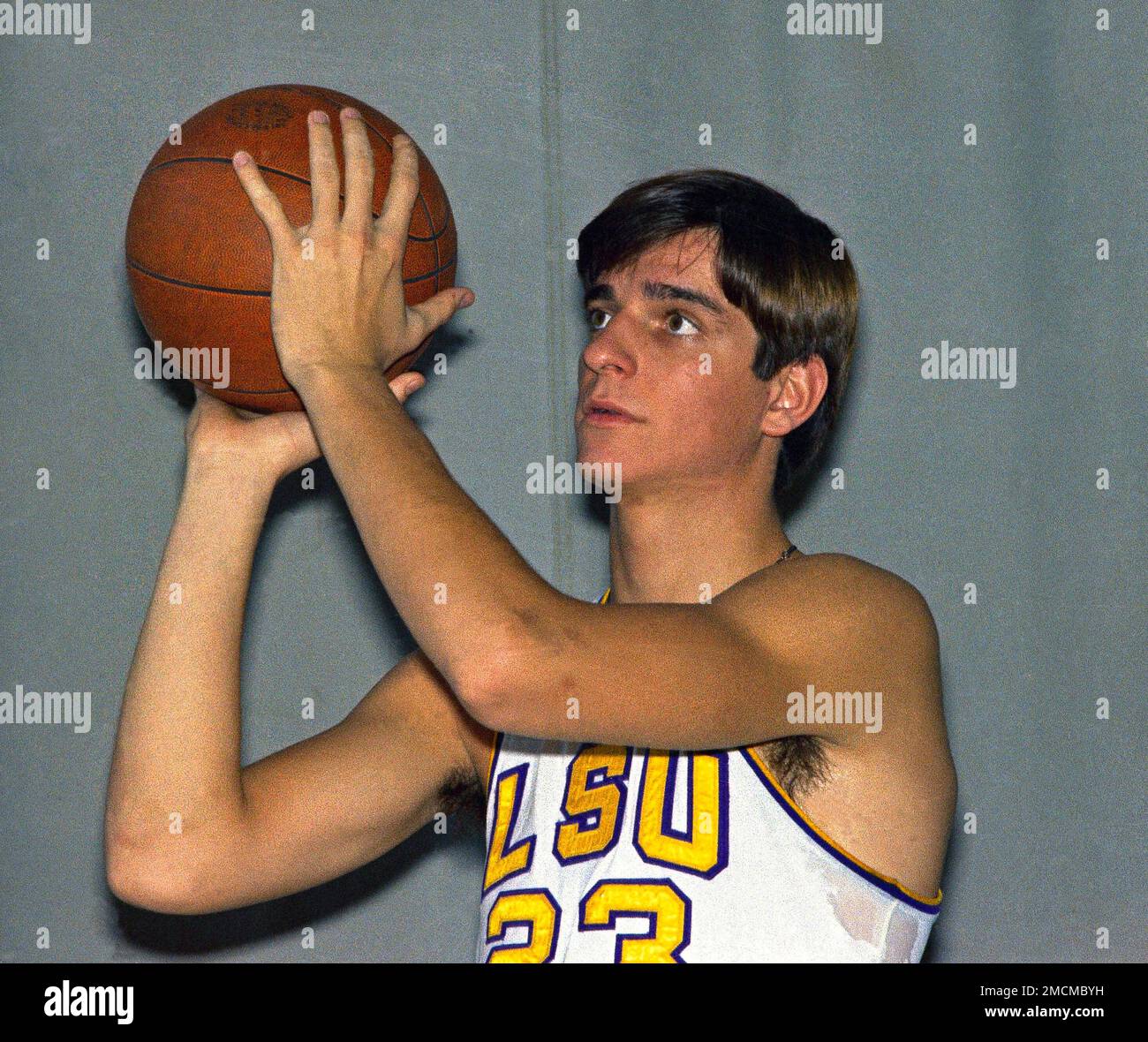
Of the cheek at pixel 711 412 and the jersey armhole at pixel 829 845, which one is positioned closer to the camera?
the jersey armhole at pixel 829 845

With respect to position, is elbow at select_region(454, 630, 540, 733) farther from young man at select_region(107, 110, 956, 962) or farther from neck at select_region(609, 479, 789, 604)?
neck at select_region(609, 479, 789, 604)

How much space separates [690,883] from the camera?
1.45 metres

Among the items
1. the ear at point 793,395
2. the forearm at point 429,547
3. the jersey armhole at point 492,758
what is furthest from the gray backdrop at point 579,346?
the forearm at point 429,547

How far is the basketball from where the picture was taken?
1.46m

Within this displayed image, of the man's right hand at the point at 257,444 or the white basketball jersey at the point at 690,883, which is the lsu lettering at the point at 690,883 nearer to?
the white basketball jersey at the point at 690,883

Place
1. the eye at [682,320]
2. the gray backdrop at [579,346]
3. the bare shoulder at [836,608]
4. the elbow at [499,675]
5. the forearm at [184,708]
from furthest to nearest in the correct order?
the gray backdrop at [579,346] < the eye at [682,320] < the forearm at [184,708] < the bare shoulder at [836,608] < the elbow at [499,675]

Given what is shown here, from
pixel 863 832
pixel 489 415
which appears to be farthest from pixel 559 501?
pixel 863 832

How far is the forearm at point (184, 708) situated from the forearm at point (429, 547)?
34 cm

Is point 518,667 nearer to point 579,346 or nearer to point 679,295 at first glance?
point 679,295

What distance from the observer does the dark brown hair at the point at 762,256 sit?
1631 millimetres

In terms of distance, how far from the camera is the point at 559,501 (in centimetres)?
241

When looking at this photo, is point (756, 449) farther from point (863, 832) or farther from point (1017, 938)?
point (1017, 938)

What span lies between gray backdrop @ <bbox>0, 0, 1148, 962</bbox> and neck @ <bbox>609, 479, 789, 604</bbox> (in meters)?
0.72

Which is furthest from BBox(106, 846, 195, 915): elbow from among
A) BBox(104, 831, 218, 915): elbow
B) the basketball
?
the basketball
